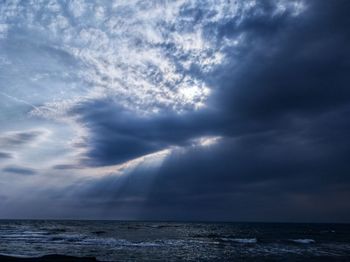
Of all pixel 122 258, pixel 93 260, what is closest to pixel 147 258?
pixel 122 258

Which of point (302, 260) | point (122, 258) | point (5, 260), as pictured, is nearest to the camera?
point (5, 260)

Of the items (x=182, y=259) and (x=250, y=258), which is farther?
(x=250, y=258)

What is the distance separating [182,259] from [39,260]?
42.5 ft

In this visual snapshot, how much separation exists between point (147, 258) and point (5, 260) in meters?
12.3

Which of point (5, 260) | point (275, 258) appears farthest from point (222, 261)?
point (5, 260)

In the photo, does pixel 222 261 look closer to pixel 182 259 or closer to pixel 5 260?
pixel 182 259

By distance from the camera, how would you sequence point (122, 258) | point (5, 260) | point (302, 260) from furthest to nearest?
point (302, 260)
point (122, 258)
point (5, 260)

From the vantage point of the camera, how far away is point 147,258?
1198 inches

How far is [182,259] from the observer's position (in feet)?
100

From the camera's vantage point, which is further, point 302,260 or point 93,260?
point 302,260

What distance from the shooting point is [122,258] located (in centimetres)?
2961

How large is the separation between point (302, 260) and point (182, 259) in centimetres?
1254

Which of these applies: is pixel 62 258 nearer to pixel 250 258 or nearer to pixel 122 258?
pixel 122 258

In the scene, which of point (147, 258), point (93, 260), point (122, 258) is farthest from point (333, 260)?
point (93, 260)
